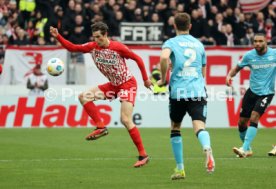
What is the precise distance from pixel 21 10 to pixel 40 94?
4254mm

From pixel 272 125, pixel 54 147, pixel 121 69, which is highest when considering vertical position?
pixel 121 69

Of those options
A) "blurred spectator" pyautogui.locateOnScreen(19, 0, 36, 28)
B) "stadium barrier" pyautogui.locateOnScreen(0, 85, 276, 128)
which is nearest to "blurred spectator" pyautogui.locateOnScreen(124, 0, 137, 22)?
"blurred spectator" pyautogui.locateOnScreen(19, 0, 36, 28)

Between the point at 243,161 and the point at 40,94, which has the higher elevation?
the point at 243,161

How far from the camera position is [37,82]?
1057 inches

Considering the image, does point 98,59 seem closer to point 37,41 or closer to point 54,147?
point 54,147

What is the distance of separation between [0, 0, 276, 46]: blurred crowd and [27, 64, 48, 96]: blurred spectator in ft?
5.50

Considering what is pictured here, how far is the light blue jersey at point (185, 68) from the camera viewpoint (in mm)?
12203

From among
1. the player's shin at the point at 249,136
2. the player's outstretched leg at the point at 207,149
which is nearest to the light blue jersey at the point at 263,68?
the player's shin at the point at 249,136

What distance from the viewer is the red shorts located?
595 inches

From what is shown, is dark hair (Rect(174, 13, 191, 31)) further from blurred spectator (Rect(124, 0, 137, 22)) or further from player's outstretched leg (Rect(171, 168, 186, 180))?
blurred spectator (Rect(124, 0, 137, 22))

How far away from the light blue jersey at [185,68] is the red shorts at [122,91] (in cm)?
285

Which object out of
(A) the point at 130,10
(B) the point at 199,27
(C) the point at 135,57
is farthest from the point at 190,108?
(A) the point at 130,10

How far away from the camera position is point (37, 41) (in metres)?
28.6

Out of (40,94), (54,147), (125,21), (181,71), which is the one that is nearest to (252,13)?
(125,21)
